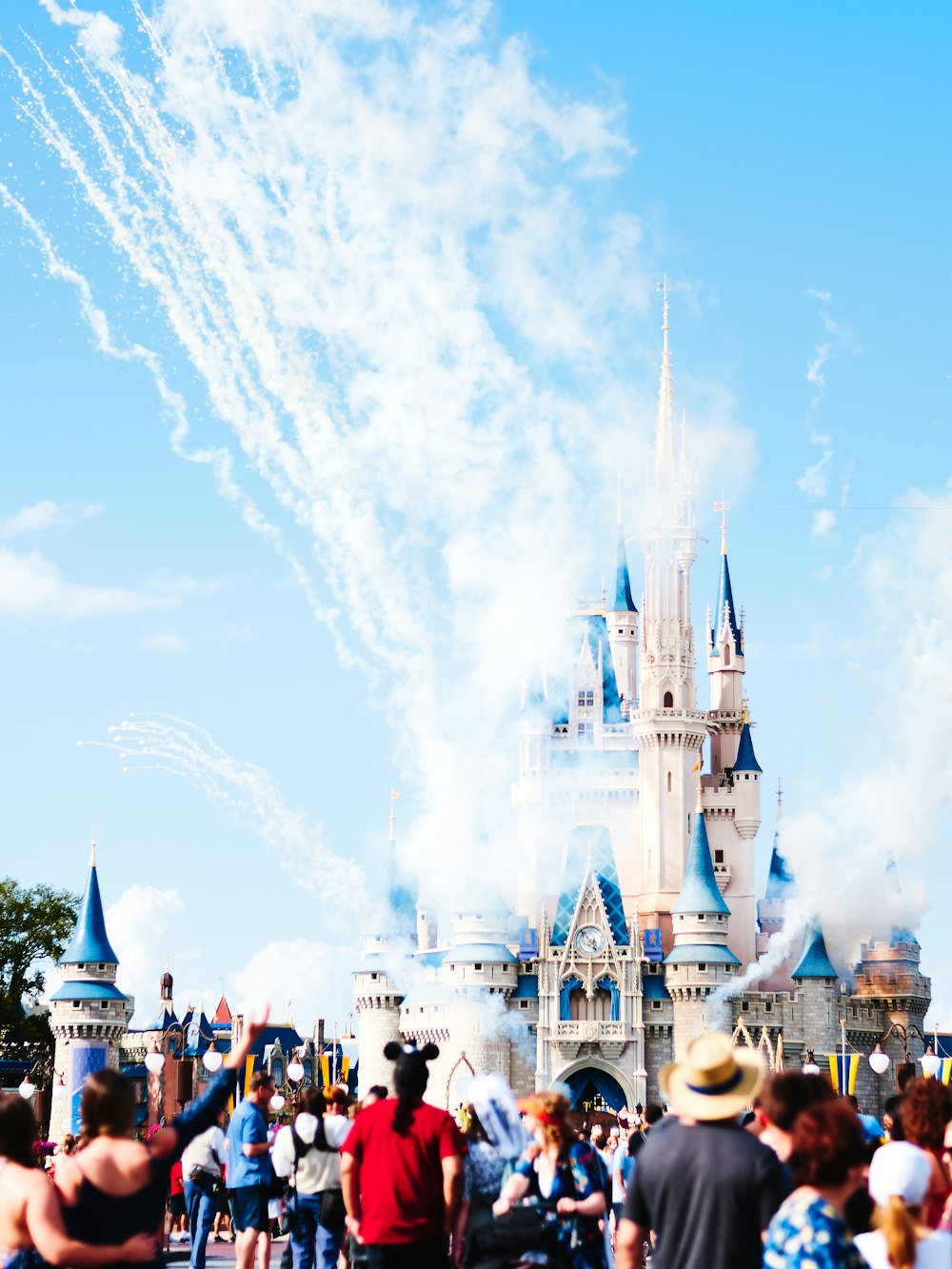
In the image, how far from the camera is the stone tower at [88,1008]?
7812 cm

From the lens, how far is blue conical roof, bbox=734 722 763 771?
87188 millimetres

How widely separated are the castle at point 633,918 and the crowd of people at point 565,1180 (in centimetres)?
6602

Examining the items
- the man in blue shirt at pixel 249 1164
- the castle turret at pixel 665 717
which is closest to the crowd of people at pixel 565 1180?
the man in blue shirt at pixel 249 1164

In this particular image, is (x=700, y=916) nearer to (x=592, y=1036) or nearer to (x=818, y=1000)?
(x=818, y=1000)

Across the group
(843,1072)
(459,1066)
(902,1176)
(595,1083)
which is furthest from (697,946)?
(902,1176)

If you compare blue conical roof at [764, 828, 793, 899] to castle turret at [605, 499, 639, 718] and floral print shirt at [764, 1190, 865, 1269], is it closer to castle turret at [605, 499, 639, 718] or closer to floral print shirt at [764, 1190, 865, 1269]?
castle turret at [605, 499, 639, 718]

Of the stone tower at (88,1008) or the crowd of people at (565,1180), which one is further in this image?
the stone tower at (88,1008)

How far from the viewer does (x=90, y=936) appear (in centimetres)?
8100

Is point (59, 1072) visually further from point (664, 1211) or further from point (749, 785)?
point (664, 1211)

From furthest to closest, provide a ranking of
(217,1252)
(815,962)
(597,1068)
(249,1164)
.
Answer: (815,962) < (597,1068) < (217,1252) < (249,1164)

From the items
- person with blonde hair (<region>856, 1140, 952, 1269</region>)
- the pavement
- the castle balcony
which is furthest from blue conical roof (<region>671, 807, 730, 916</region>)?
person with blonde hair (<region>856, 1140, 952, 1269</region>)

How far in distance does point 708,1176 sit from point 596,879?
7209 centimetres

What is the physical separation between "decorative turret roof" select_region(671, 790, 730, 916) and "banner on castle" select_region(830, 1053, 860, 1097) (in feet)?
26.4

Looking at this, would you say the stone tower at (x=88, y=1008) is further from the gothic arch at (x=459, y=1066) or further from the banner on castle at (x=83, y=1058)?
the gothic arch at (x=459, y=1066)
